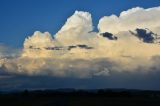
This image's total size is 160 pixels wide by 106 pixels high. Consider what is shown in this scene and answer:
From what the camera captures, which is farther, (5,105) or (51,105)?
(5,105)

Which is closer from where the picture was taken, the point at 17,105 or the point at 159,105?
the point at 159,105

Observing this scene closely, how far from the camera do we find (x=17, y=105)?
13275cm

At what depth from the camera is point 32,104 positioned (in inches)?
5271

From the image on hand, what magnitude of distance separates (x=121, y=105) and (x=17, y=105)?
30489 millimetres

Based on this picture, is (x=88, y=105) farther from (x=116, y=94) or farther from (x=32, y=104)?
(x=116, y=94)

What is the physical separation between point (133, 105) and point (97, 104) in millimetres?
11299

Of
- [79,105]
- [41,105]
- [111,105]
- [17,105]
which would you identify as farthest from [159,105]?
[17,105]

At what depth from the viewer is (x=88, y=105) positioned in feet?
417

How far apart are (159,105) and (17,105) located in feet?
134

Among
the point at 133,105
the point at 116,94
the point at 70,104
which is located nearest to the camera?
the point at 133,105

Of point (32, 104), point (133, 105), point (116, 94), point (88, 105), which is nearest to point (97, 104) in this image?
point (88, 105)

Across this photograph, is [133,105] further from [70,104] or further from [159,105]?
[70,104]

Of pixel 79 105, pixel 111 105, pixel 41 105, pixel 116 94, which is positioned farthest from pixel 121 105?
pixel 116 94

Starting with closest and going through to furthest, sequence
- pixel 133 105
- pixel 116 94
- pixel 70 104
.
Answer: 1. pixel 133 105
2. pixel 70 104
3. pixel 116 94
